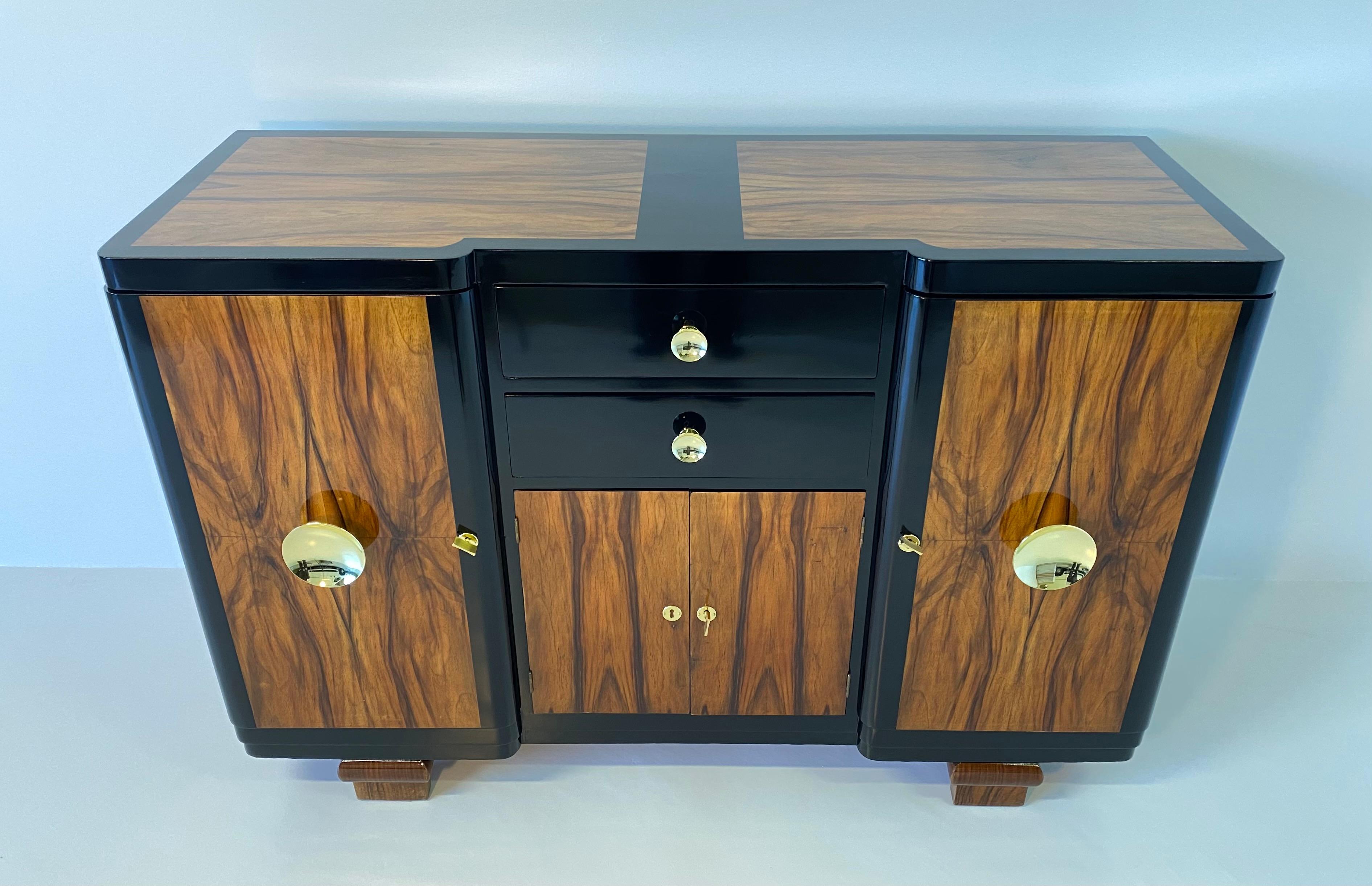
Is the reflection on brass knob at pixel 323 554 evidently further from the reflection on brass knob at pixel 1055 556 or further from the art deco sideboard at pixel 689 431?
the reflection on brass knob at pixel 1055 556

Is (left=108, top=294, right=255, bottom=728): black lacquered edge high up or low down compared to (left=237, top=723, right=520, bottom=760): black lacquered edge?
up

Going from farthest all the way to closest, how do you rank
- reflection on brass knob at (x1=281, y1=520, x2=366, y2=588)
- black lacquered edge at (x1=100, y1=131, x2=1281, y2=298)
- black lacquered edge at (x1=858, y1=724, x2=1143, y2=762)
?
black lacquered edge at (x1=858, y1=724, x2=1143, y2=762) < reflection on brass knob at (x1=281, y1=520, x2=366, y2=588) < black lacquered edge at (x1=100, y1=131, x2=1281, y2=298)

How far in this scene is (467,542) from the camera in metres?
0.88

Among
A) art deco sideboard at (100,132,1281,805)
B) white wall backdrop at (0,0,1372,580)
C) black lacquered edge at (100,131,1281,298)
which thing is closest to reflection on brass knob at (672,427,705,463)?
art deco sideboard at (100,132,1281,805)

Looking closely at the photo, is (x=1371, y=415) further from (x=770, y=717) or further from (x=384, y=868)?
(x=384, y=868)

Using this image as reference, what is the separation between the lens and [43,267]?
1.15m

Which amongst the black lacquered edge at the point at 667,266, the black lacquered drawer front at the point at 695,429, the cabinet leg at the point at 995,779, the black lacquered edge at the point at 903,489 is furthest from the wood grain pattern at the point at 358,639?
the cabinet leg at the point at 995,779

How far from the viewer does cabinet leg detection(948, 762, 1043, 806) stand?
3.32 feet

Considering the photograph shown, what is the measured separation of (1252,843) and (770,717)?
48 centimetres

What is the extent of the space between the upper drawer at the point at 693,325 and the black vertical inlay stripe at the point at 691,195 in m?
0.04

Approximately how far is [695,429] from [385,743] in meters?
0.46

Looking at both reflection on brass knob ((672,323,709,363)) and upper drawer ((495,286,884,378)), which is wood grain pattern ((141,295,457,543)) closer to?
upper drawer ((495,286,884,378))

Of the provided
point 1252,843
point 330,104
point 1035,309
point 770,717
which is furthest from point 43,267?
point 1252,843

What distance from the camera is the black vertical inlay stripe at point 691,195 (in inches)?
31.3
